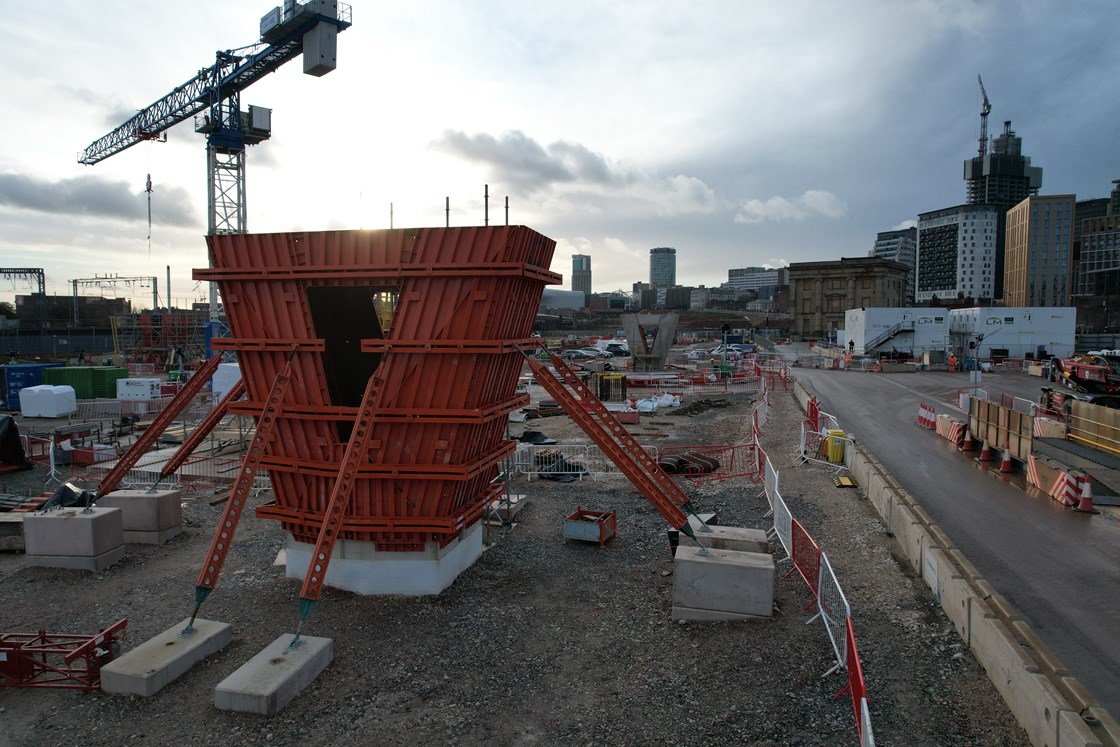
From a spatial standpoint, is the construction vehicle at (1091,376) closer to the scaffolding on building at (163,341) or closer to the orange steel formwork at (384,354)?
the orange steel formwork at (384,354)

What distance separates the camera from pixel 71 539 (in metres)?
12.9

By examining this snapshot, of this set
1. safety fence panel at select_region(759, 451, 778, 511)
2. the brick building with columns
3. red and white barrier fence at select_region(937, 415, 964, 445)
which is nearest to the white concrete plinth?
safety fence panel at select_region(759, 451, 778, 511)

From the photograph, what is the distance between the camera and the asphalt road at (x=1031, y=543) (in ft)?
30.9

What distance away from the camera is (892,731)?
287 inches

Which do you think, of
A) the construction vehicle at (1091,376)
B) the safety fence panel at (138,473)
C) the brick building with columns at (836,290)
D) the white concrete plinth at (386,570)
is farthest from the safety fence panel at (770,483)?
the brick building with columns at (836,290)

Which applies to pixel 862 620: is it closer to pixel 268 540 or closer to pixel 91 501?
pixel 268 540

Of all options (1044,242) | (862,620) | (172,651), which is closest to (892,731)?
(862,620)

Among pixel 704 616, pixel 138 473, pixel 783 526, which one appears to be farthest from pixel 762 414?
pixel 138 473

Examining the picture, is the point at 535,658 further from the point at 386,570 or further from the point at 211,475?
the point at 211,475

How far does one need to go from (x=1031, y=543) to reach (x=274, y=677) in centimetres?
1482

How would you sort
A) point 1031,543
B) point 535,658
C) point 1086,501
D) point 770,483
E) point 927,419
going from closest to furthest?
point 535,658 < point 1031,543 < point 1086,501 < point 770,483 < point 927,419

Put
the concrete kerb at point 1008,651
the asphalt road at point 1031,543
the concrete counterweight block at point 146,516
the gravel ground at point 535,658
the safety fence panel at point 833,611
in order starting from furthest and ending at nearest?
the concrete counterweight block at point 146,516 → the asphalt road at point 1031,543 → the safety fence panel at point 833,611 → the gravel ground at point 535,658 → the concrete kerb at point 1008,651

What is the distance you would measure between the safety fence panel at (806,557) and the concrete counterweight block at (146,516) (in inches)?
542

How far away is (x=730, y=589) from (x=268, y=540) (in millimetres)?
10421
